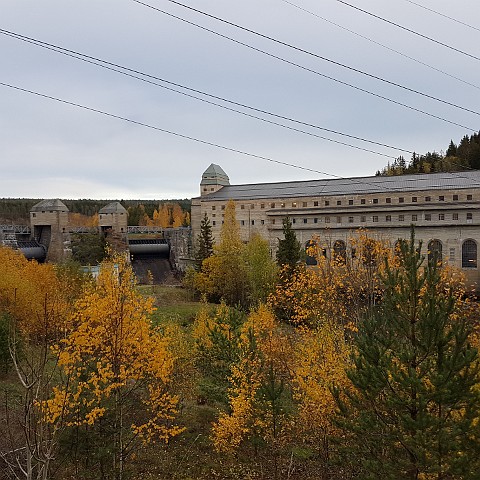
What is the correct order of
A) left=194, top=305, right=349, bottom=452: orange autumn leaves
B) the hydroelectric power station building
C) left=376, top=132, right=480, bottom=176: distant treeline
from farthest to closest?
left=376, top=132, right=480, bottom=176: distant treeline → the hydroelectric power station building → left=194, top=305, right=349, bottom=452: orange autumn leaves

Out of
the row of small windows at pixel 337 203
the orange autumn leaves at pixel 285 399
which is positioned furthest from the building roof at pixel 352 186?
the orange autumn leaves at pixel 285 399

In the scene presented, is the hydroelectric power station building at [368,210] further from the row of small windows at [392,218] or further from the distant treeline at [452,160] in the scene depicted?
the distant treeline at [452,160]

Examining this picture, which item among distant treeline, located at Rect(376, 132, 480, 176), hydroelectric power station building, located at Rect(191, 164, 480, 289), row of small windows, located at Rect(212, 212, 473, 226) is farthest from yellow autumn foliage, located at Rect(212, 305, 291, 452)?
distant treeline, located at Rect(376, 132, 480, 176)

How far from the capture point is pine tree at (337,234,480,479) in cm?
880

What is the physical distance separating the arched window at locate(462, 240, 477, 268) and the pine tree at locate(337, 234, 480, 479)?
42341mm

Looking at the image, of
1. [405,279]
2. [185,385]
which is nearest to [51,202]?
[185,385]

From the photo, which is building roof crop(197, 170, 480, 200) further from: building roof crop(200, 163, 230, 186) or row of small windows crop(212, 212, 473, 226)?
row of small windows crop(212, 212, 473, 226)

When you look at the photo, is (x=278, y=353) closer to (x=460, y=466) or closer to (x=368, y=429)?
(x=368, y=429)

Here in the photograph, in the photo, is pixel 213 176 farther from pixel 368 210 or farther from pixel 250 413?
pixel 250 413

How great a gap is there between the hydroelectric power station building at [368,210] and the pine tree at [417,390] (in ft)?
102

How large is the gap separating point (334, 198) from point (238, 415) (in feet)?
154

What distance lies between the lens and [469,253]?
161 ft

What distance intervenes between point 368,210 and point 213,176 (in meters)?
27.6

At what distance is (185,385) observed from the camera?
60.3 feet
